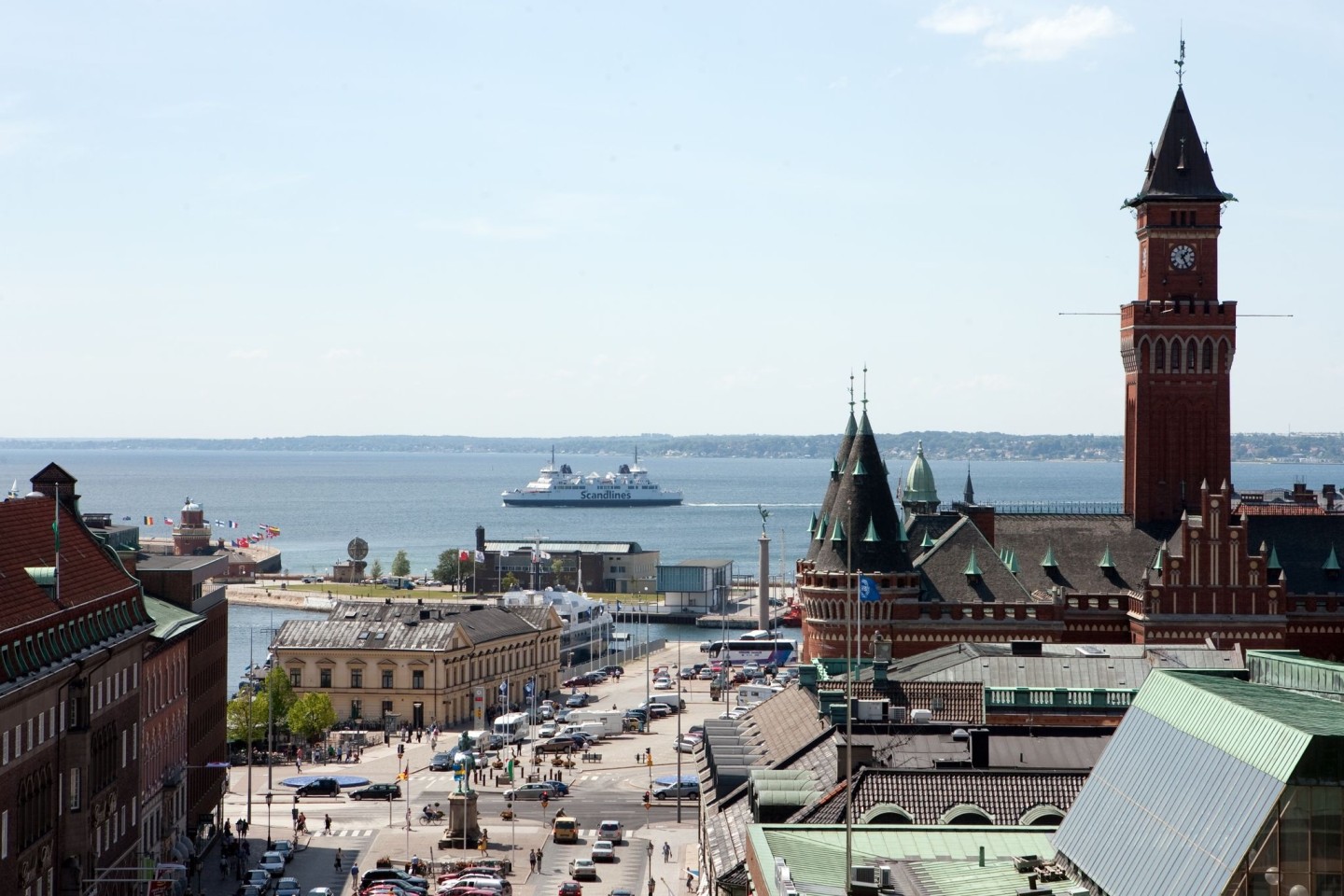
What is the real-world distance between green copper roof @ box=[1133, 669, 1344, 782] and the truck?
260 ft

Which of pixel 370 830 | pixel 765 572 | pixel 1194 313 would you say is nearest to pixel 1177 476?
pixel 1194 313

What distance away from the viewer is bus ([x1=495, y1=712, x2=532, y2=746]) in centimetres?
11262

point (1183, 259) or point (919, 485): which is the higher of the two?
point (1183, 259)

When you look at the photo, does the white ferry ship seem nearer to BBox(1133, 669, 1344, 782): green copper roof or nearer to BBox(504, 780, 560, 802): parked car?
BBox(504, 780, 560, 802): parked car

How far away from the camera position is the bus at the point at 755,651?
15862 centimetres

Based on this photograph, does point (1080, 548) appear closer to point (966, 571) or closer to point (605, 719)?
point (966, 571)

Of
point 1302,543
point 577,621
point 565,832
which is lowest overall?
point 565,832

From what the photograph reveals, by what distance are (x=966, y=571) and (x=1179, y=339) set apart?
713 inches

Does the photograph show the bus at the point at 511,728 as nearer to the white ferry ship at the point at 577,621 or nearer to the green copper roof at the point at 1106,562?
the white ferry ship at the point at 577,621

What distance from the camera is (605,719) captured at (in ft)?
384

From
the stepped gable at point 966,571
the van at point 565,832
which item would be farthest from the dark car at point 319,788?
the stepped gable at point 966,571

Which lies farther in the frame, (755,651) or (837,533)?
(755,651)

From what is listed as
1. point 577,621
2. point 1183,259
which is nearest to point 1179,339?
point 1183,259

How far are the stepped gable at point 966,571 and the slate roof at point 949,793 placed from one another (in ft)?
144
